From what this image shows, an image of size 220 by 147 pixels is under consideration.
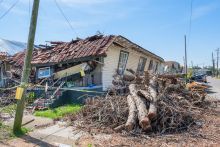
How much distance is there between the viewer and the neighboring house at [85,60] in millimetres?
14539

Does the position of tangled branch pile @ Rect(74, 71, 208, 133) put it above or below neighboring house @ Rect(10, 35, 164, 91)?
below

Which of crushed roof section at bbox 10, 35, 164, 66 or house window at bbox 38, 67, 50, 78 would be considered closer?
crushed roof section at bbox 10, 35, 164, 66

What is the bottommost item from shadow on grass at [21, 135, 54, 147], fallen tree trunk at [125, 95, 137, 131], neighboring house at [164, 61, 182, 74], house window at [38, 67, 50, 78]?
shadow on grass at [21, 135, 54, 147]

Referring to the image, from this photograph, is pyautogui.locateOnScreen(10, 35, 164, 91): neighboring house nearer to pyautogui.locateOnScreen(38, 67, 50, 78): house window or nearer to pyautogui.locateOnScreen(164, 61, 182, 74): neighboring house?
pyautogui.locateOnScreen(38, 67, 50, 78): house window

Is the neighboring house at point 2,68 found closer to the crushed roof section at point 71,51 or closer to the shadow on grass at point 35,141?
the crushed roof section at point 71,51

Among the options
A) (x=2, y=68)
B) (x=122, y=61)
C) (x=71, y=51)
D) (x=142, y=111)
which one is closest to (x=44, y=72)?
(x=71, y=51)

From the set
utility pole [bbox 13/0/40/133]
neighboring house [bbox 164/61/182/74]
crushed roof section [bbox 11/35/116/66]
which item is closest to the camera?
utility pole [bbox 13/0/40/133]

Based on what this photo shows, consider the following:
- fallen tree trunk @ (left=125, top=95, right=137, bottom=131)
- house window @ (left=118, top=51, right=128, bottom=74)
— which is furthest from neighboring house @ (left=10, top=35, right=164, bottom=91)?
fallen tree trunk @ (left=125, top=95, right=137, bottom=131)

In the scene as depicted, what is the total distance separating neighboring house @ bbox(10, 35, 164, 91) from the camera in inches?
572

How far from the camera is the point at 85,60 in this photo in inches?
569

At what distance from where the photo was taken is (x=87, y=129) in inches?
352

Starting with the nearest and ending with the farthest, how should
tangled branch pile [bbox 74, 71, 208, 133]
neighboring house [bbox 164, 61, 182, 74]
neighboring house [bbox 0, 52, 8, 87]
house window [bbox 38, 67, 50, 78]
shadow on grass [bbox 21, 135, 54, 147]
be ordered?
shadow on grass [bbox 21, 135, 54, 147] < tangled branch pile [bbox 74, 71, 208, 133] < house window [bbox 38, 67, 50, 78] < neighboring house [bbox 0, 52, 8, 87] < neighboring house [bbox 164, 61, 182, 74]

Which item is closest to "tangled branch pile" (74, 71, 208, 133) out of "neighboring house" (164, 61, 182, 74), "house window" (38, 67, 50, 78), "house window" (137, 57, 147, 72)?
"house window" (38, 67, 50, 78)

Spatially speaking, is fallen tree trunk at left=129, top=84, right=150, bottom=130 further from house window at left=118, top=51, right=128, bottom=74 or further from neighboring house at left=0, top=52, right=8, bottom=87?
neighboring house at left=0, top=52, right=8, bottom=87
